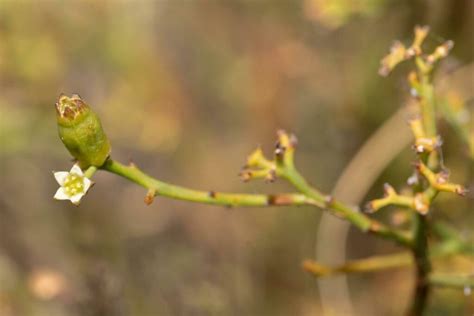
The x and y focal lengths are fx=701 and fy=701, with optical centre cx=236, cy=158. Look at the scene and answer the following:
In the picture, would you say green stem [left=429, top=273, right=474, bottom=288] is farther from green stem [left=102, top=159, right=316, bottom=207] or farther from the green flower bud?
the green flower bud

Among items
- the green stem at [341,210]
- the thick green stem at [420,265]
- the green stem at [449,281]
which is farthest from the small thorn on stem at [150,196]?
the green stem at [449,281]

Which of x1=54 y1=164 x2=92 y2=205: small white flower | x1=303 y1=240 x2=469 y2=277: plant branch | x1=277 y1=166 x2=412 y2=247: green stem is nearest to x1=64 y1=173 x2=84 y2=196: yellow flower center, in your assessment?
x1=54 y1=164 x2=92 y2=205: small white flower

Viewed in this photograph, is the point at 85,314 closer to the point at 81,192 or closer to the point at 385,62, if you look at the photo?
the point at 81,192

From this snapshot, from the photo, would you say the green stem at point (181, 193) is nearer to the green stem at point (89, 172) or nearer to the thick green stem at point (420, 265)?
the green stem at point (89, 172)

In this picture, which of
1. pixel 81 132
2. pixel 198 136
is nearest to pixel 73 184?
pixel 81 132

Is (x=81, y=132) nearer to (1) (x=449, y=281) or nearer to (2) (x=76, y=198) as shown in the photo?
(2) (x=76, y=198)
